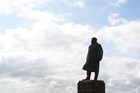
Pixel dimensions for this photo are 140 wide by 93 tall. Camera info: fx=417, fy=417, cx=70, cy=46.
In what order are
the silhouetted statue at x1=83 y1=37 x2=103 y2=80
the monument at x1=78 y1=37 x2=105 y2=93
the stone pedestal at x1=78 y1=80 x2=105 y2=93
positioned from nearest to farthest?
the stone pedestal at x1=78 y1=80 x2=105 y2=93 < the monument at x1=78 y1=37 x2=105 y2=93 < the silhouetted statue at x1=83 y1=37 x2=103 y2=80

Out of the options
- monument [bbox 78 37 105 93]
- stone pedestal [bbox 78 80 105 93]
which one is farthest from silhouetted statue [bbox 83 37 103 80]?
stone pedestal [bbox 78 80 105 93]

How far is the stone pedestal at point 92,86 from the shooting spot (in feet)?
82.2

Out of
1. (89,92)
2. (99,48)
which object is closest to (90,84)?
(89,92)

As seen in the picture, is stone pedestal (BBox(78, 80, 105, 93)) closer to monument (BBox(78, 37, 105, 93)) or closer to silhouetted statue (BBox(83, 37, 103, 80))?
monument (BBox(78, 37, 105, 93))

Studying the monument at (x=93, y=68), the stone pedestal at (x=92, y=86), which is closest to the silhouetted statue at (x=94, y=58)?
the monument at (x=93, y=68)

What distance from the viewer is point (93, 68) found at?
25828 mm

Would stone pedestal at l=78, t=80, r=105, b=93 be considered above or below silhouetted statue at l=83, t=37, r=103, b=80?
below

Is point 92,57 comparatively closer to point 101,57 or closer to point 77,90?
point 101,57

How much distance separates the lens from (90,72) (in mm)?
25984

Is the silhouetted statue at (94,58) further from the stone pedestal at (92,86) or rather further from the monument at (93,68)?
the stone pedestal at (92,86)

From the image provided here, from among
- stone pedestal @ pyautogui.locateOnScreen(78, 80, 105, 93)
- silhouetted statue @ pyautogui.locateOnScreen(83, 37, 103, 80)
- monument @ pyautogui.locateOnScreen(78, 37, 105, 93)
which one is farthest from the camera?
silhouetted statue @ pyautogui.locateOnScreen(83, 37, 103, 80)

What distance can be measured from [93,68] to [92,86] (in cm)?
131

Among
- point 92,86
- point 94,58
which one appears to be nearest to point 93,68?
point 94,58

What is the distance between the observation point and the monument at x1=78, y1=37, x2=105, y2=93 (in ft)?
82.6
